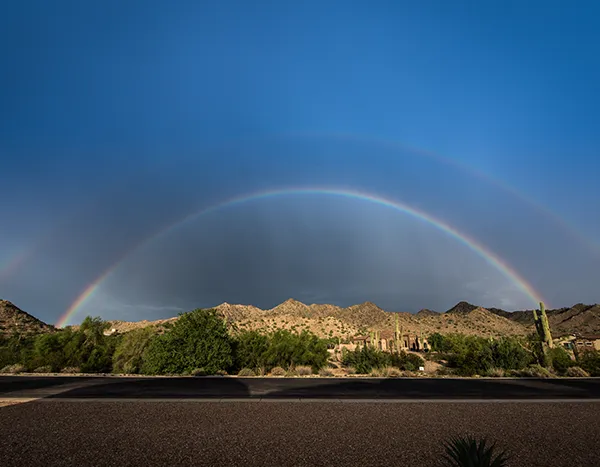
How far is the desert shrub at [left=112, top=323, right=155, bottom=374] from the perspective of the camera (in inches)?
944

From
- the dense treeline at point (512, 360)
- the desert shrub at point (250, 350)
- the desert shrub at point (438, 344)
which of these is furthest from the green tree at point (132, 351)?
the desert shrub at point (438, 344)

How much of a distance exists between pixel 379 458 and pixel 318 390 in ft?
26.0

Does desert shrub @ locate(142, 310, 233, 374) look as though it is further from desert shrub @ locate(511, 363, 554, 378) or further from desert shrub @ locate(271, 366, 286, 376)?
desert shrub @ locate(511, 363, 554, 378)

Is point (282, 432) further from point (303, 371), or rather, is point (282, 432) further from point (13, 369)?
point (13, 369)

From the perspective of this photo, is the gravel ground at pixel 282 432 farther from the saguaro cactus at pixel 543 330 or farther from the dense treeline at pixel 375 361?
the saguaro cactus at pixel 543 330

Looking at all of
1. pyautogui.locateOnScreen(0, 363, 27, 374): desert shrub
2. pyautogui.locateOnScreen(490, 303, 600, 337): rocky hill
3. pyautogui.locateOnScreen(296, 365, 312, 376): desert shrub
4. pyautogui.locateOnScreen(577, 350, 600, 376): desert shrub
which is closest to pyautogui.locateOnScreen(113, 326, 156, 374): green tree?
pyautogui.locateOnScreen(0, 363, 27, 374): desert shrub

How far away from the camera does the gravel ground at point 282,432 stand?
6.26 metres

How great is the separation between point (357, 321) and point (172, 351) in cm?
6934

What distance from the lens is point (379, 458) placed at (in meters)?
6.27

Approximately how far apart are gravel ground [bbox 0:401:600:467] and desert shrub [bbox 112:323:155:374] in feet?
47.1

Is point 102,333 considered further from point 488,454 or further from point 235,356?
point 488,454

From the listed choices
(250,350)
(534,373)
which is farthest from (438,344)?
(250,350)

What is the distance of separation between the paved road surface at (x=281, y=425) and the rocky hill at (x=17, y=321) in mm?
59590

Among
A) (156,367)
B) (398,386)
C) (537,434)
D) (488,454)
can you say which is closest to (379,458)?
(488,454)
